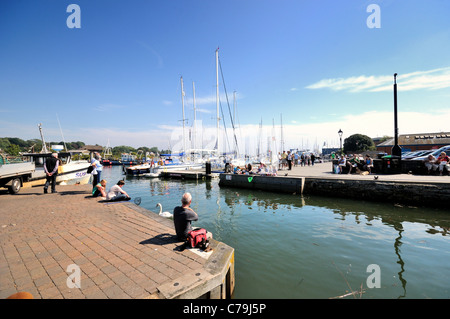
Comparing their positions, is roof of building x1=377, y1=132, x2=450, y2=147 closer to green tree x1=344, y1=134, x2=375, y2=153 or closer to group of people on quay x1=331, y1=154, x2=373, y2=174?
green tree x1=344, y1=134, x2=375, y2=153

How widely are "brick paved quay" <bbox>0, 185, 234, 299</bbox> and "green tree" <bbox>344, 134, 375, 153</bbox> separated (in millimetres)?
87144

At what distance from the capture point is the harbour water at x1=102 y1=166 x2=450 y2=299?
4379 mm

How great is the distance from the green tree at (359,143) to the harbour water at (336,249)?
77.8 m

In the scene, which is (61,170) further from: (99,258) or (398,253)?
(398,253)

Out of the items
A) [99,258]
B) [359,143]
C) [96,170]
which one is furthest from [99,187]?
[359,143]

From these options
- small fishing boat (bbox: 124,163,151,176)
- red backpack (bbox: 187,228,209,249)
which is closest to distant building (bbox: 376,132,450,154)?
small fishing boat (bbox: 124,163,151,176)

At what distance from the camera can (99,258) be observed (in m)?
3.91

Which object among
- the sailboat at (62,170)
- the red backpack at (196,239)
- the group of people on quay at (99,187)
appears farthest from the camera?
the sailboat at (62,170)

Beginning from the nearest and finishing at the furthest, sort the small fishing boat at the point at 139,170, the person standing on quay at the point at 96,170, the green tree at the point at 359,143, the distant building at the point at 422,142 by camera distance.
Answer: the person standing on quay at the point at 96,170 < the small fishing boat at the point at 139,170 < the distant building at the point at 422,142 < the green tree at the point at 359,143

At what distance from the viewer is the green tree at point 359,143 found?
7606cm

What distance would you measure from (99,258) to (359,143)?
302 feet

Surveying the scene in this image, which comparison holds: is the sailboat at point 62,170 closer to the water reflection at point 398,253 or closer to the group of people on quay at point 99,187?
the group of people on quay at point 99,187

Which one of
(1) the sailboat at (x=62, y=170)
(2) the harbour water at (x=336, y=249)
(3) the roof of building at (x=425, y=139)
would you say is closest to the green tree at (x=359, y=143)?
(3) the roof of building at (x=425, y=139)
